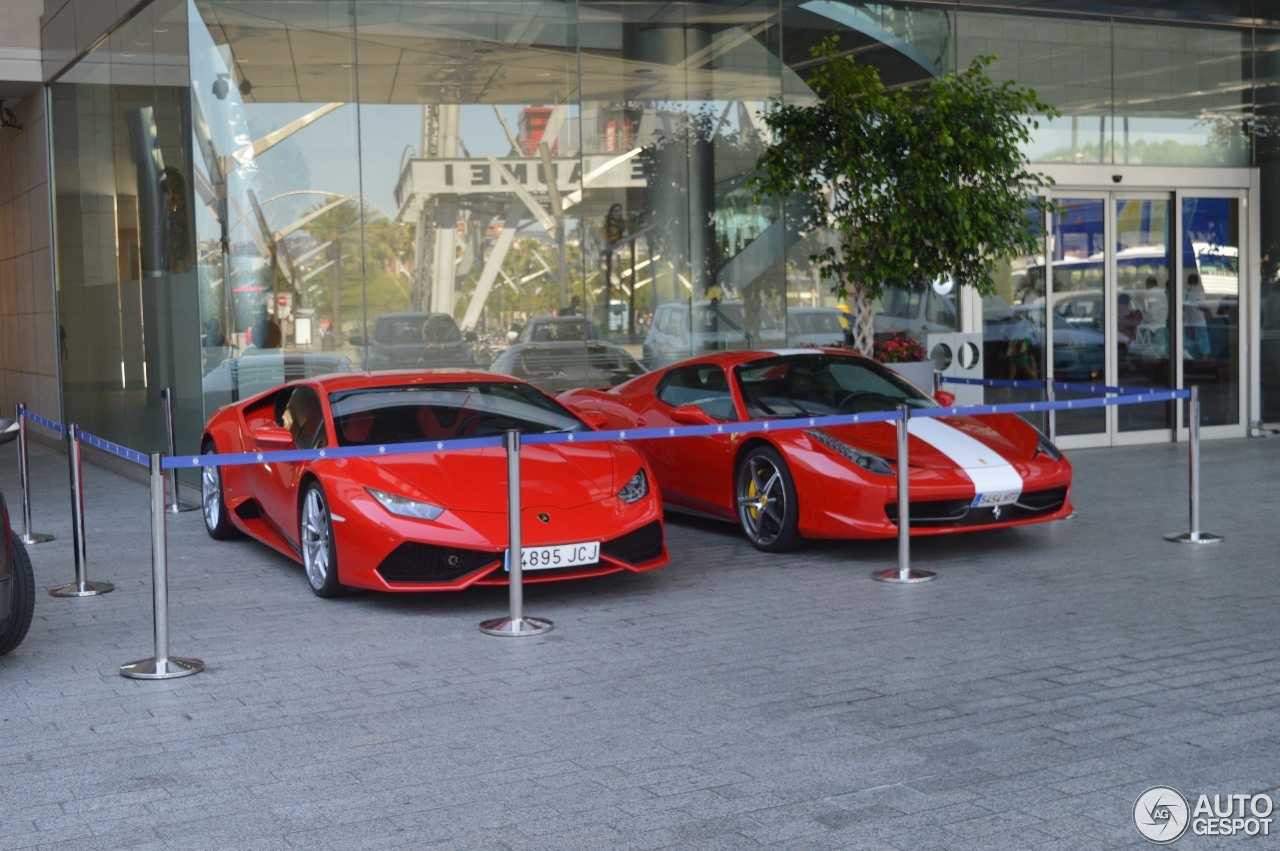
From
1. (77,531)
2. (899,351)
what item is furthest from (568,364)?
(77,531)

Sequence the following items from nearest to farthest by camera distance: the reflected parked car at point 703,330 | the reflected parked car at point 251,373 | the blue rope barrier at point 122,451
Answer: the blue rope barrier at point 122,451
the reflected parked car at point 251,373
the reflected parked car at point 703,330

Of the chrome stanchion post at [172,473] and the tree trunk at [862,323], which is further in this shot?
the tree trunk at [862,323]

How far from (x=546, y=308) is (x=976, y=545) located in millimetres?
5169

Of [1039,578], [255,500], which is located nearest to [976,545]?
[1039,578]

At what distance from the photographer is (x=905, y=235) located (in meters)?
11.3

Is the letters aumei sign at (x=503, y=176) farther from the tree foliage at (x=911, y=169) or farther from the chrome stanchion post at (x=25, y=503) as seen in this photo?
the chrome stanchion post at (x=25, y=503)

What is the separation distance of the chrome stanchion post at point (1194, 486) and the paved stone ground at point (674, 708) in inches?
9.4

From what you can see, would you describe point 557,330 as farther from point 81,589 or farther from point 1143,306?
point 1143,306

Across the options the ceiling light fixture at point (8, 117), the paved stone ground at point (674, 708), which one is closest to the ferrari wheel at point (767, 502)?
the paved stone ground at point (674, 708)

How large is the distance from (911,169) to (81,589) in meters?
6.96

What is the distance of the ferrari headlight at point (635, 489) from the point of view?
7.45 metres

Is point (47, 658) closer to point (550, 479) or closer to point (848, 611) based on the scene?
point (550, 479)

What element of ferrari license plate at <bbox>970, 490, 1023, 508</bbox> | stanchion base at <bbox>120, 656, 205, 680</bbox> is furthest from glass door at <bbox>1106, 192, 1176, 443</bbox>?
stanchion base at <bbox>120, 656, 205, 680</bbox>

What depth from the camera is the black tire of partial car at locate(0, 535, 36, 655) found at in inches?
235
